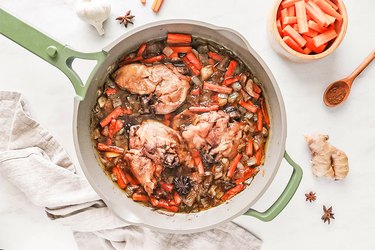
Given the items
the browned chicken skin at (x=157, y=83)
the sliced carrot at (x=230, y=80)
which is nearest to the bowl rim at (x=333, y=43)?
the sliced carrot at (x=230, y=80)

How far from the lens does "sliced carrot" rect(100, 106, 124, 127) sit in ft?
9.09

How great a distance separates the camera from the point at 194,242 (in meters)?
3.03

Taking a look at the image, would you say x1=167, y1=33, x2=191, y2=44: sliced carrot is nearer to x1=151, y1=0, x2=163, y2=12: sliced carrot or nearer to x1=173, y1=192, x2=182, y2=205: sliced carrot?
x1=151, y1=0, x2=163, y2=12: sliced carrot

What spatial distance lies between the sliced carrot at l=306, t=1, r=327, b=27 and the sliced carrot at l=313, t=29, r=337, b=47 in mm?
56

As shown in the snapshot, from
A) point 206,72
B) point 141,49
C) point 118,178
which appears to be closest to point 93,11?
point 141,49

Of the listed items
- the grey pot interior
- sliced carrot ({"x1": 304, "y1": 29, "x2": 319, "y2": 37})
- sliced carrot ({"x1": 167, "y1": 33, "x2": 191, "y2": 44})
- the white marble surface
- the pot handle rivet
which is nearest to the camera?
the pot handle rivet

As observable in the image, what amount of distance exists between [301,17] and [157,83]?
2.63 feet

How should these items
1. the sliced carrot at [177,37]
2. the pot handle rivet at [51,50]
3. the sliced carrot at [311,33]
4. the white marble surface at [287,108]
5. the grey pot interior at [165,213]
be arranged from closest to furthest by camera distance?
the pot handle rivet at [51,50] < the grey pot interior at [165,213] < the sliced carrot at [177,37] < the sliced carrot at [311,33] < the white marble surface at [287,108]

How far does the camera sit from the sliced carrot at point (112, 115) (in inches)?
109

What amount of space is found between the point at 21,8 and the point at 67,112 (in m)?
0.60

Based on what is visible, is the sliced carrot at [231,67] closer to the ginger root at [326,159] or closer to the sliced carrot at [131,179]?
the ginger root at [326,159]

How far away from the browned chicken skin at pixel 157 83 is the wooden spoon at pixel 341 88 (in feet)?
2.62

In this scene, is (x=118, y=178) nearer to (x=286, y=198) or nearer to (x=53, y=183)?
(x=53, y=183)

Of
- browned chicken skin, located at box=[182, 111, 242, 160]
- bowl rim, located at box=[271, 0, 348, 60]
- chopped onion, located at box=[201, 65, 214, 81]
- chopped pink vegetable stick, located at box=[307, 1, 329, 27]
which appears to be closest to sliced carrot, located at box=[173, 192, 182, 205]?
browned chicken skin, located at box=[182, 111, 242, 160]
